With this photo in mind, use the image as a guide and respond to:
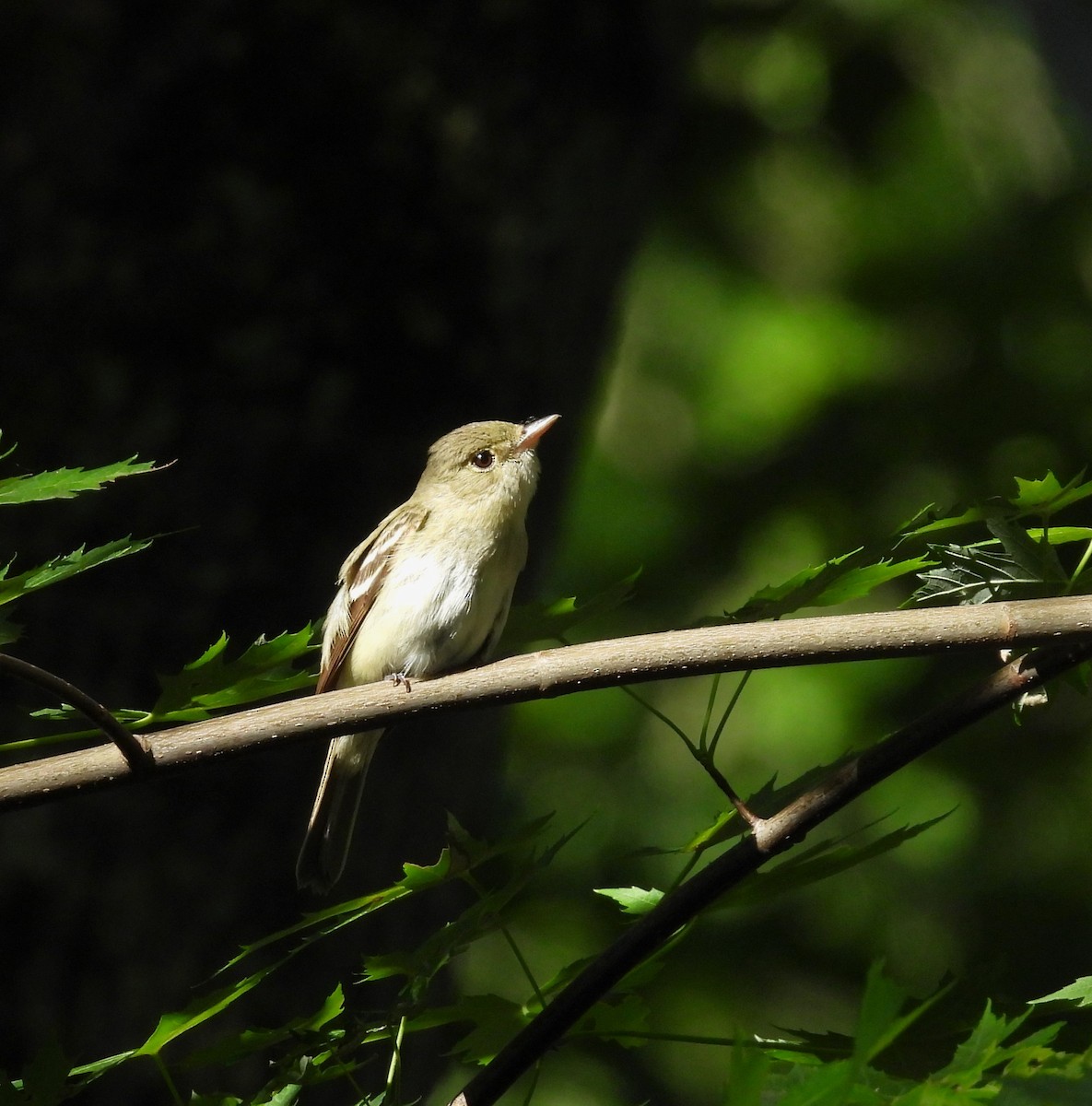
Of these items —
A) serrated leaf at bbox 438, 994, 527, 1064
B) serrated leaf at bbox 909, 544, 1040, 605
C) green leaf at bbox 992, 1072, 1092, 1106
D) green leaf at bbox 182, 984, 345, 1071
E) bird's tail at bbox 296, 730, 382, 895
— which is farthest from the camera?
bird's tail at bbox 296, 730, 382, 895

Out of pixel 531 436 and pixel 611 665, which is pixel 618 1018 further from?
pixel 531 436

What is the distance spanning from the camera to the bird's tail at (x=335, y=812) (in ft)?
15.8

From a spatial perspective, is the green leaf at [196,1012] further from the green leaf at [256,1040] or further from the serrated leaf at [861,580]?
the serrated leaf at [861,580]

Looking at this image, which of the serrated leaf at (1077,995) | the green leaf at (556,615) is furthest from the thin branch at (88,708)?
the serrated leaf at (1077,995)

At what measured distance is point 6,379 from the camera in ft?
17.9

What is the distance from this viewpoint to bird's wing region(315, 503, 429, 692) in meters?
4.86

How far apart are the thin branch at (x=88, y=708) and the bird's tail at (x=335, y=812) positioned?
261cm

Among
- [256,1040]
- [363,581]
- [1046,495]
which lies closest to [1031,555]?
[1046,495]

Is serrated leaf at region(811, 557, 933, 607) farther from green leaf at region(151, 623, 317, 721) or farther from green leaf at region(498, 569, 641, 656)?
green leaf at region(151, 623, 317, 721)

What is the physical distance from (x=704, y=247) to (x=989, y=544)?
24.6 ft

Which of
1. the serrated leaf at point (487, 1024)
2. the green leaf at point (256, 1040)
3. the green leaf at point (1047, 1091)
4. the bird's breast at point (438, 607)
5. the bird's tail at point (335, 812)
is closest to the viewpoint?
the green leaf at point (1047, 1091)

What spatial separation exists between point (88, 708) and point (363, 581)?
2.92 metres

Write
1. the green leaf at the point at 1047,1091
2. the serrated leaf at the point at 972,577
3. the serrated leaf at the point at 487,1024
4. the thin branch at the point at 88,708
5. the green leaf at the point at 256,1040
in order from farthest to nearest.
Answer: the serrated leaf at the point at 972,577 < the serrated leaf at the point at 487,1024 < the green leaf at the point at 256,1040 < the thin branch at the point at 88,708 < the green leaf at the point at 1047,1091

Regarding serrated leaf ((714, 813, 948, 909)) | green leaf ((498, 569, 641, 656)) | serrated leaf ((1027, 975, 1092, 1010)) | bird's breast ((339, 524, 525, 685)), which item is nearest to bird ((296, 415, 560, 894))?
bird's breast ((339, 524, 525, 685))
